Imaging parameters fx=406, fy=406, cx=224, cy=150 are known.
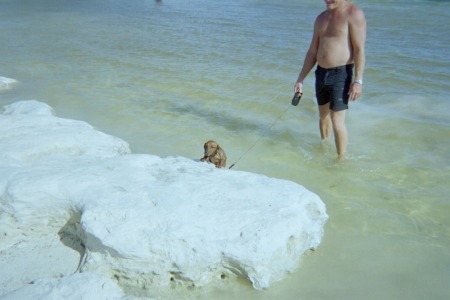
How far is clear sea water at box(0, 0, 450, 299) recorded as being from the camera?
9.98 feet

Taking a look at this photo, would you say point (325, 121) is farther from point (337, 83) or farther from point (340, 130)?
point (337, 83)

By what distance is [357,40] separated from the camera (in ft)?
13.1

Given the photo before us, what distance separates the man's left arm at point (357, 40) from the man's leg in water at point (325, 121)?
0.49 metres

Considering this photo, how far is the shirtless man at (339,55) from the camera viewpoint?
13.1 feet

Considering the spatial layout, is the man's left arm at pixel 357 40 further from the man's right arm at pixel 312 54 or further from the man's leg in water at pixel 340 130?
the man's right arm at pixel 312 54

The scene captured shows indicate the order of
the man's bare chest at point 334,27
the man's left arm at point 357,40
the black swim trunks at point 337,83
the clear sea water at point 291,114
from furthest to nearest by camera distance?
1. the black swim trunks at point 337,83
2. the man's bare chest at point 334,27
3. the man's left arm at point 357,40
4. the clear sea water at point 291,114

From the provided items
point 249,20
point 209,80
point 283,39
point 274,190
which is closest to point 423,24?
point 283,39

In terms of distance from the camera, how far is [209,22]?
47.2 ft

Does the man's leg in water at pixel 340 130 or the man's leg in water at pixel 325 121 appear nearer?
the man's leg in water at pixel 340 130

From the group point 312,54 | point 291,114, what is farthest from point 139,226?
point 291,114

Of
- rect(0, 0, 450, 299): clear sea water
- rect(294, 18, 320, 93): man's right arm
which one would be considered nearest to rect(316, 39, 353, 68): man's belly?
rect(294, 18, 320, 93): man's right arm

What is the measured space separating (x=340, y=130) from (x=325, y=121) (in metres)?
0.42

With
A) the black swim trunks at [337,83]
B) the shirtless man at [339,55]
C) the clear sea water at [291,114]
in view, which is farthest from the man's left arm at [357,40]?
the clear sea water at [291,114]

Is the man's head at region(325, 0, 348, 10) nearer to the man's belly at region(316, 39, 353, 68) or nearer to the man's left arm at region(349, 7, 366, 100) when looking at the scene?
the man's left arm at region(349, 7, 366, 100)
